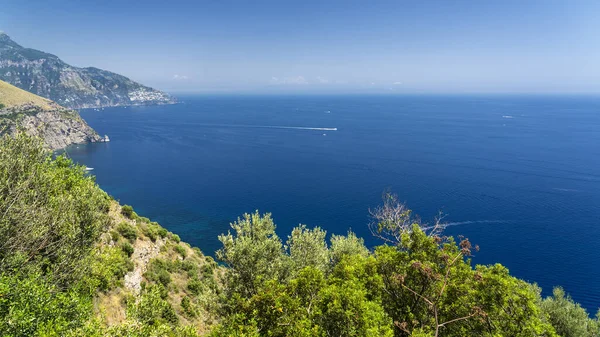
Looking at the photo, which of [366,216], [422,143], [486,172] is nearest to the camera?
[366,216]

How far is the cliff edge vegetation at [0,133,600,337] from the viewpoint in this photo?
14.9 m

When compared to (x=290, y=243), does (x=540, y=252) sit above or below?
below

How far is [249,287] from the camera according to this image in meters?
23.7

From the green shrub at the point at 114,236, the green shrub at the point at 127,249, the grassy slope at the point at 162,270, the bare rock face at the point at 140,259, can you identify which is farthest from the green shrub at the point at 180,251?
the green shrub at the point at 114,236

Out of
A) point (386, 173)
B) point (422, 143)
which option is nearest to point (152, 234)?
point (386, 173)

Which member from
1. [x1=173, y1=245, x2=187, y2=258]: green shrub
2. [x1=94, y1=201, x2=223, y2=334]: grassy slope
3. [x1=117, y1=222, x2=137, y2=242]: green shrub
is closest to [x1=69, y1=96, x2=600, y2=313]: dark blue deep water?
[x1=173, y1=245, x2=187, y2=258]: green shrub

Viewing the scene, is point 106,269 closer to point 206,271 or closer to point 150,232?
point 150,232

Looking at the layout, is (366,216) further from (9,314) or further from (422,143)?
(422,143)

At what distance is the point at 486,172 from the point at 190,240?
12870 cm

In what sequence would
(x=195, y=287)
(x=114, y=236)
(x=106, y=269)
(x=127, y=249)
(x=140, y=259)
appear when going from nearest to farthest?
(x=106, y=269) → (x=114, y=236) → (x=127, y=249) → (x=140, y=259) → (x=195, y=287)

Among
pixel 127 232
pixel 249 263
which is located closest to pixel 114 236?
pixel 127 232

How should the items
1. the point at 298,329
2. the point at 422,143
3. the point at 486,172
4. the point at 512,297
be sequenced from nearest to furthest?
the point at 298,329
the point at 512,297
the point at 486,172
the point at 422,143

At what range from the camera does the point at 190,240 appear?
88.1m

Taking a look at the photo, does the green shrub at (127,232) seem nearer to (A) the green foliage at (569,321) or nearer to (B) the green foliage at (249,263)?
(B) the green foliage at (249,263)
